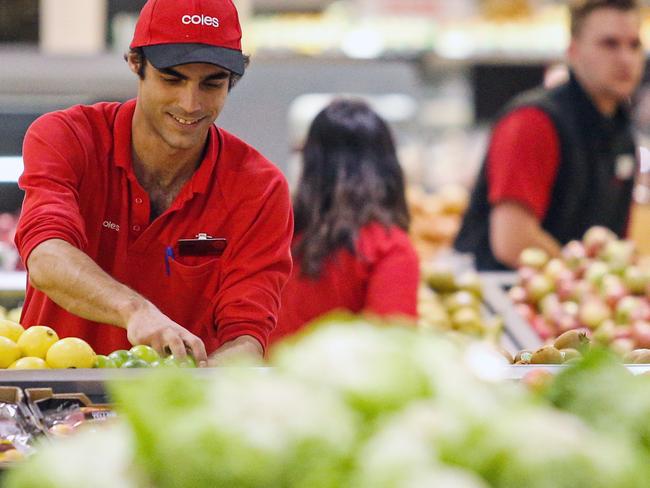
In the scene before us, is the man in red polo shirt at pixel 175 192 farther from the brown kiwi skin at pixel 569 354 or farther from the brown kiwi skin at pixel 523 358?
the brown kiwi skin at pixel 569 354

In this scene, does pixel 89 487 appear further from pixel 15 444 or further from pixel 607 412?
pixel 15 444

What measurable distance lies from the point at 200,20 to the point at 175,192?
45 centimetres

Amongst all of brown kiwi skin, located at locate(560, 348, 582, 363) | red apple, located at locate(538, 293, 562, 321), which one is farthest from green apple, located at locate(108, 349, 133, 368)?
red apple, located at locate(538, 293, 562, 321)

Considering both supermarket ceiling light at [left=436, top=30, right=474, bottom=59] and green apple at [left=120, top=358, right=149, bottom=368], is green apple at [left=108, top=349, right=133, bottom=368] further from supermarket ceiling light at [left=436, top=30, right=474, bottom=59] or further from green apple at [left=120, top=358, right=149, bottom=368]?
supermarket ceiling light at [left=436, top=30, right=474, bottom=59]

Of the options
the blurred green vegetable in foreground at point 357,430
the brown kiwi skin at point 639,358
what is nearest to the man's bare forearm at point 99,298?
the brown kiwi skin at point 639,358

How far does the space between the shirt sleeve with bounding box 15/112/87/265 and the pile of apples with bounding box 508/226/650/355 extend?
231cm

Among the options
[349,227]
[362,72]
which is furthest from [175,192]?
[362,72]

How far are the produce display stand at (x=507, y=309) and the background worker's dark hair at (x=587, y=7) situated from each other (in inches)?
45.5

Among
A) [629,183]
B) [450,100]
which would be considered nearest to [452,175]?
[450,100]

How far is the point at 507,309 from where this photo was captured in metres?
4.81

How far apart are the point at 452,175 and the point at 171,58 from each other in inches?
217

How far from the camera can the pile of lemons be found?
2.42 meters

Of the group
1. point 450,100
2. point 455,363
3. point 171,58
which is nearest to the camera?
point 455,363

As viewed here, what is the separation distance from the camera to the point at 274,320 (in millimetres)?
2916
